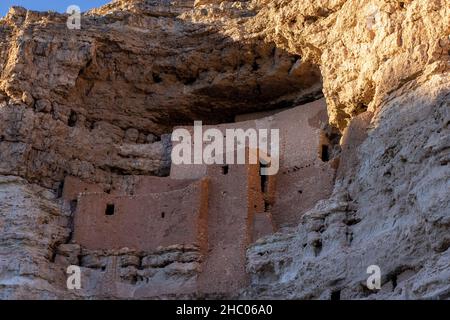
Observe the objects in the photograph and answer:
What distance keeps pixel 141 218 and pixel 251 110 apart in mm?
5010

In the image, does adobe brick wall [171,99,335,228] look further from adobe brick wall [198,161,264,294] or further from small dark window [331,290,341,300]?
small dark window [331,290,341,300]

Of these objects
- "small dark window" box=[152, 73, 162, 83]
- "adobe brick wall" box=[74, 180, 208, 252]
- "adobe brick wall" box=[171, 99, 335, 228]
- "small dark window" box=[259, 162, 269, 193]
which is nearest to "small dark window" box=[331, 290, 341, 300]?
"adobe brick wall" box=[171, 99, 335, 228]

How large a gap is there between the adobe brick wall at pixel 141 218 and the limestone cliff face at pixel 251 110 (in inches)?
14.5

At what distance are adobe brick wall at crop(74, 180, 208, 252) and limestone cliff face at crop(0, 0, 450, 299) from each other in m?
0.37

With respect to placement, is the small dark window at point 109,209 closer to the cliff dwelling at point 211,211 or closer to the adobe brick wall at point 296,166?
the cliff dwelling at point 211,211

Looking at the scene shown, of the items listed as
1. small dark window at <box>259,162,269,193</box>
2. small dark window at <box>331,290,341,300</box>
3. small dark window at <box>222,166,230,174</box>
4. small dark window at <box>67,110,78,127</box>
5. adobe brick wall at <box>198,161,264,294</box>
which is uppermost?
small dark window at <box>67,110,78,127</box>

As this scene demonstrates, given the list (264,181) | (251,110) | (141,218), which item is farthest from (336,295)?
(251,110)

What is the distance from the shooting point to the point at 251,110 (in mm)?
26328

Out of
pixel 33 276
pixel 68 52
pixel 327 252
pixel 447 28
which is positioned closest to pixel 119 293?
pixel 33 276

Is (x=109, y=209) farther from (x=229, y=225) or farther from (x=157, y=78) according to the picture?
(x=157, y=78)

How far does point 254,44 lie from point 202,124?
114 inches

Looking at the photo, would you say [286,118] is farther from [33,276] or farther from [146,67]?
[33,276]

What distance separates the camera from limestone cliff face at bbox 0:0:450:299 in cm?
1775

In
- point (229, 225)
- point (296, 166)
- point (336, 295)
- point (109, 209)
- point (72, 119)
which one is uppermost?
point (72, 119)
